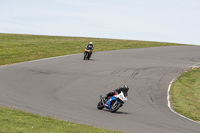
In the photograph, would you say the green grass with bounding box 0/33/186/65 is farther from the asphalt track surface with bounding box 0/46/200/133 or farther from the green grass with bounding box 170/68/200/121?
the green grass with bounding box 170/68/200/121

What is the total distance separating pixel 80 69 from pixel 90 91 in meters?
7.44

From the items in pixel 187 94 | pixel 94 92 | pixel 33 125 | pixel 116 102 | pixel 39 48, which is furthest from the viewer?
pixel 39 48

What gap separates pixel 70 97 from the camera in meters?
16.3

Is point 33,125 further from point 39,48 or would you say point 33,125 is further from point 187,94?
point 39,48

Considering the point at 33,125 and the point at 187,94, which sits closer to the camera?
the point at 33,125

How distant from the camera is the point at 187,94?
67.6 ft

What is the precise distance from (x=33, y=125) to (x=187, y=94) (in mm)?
14116

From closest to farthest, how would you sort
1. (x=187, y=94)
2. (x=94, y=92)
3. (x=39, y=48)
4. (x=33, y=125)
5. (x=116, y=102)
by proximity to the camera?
(x=33, y=125) → (x=116, y=102) → (x=94, y=92) → (x=187, y=94) → (x=39, y=48)

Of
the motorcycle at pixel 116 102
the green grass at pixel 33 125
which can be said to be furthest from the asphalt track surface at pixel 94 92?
the green grass at pixel 33 125

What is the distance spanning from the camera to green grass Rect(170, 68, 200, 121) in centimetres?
1658

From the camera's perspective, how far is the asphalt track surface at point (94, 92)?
1219 centimetres

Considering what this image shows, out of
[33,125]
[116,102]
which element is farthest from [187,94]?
[33,125]

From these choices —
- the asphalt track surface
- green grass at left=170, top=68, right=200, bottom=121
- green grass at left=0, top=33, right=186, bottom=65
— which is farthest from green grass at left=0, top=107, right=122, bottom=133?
green grass at left=0, top=33, right=186, bottom=65

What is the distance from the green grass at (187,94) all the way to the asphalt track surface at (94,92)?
0.71m
